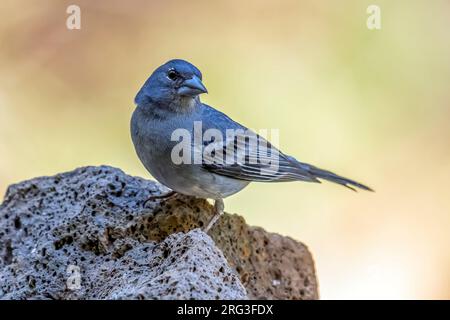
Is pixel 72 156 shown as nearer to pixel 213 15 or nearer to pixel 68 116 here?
pixel 68 116

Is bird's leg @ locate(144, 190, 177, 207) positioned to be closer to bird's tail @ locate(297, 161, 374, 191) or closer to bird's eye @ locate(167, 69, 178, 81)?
bird's eye @ locate(167, 69, 178, 81)

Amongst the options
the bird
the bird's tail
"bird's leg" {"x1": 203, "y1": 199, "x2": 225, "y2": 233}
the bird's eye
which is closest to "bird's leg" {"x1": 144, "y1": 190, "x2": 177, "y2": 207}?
the bird

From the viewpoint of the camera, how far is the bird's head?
4984 mm

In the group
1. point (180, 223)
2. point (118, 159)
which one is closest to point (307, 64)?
point (118, 159)

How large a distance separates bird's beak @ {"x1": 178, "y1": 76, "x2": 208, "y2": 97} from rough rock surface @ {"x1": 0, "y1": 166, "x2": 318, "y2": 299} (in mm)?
657

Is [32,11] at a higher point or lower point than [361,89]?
higher

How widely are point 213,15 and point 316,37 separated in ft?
4.23

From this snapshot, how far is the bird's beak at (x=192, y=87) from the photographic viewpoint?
4.93 metres

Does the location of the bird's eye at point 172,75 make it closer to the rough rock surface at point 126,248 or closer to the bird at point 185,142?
the bird at point 185,142

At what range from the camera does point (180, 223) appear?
4.68 m

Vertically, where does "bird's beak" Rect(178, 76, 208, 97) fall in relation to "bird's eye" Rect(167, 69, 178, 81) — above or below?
below

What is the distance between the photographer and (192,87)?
4961 millimetres

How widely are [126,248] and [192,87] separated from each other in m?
1.21
